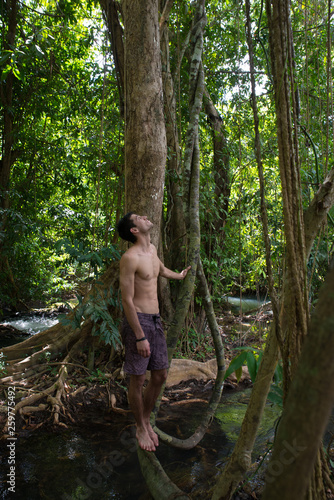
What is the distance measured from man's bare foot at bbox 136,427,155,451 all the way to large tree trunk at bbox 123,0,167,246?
175 centimetres

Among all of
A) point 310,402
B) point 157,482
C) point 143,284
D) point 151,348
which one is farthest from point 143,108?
point 310,402

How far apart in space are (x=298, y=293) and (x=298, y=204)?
1.06 ft

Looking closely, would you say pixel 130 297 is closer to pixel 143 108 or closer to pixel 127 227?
pixel 127 227

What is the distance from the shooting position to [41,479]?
244 cm

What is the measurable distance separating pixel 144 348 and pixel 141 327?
152 millimetres

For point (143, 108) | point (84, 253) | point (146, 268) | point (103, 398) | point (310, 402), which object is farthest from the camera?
point (103, 398)

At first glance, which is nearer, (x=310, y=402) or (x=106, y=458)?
(x=310, y=402)

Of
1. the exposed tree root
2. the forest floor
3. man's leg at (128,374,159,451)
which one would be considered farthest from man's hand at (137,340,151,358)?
the forest floor

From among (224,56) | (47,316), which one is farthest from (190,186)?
(47,316)

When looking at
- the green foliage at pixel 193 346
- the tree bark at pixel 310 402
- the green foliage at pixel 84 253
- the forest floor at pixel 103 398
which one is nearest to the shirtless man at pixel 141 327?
the green foliage at pixel 84 253

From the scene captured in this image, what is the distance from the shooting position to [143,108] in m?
3.23

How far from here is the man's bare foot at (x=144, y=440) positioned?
2.37 m

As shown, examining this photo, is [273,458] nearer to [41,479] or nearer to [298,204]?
[298,204]

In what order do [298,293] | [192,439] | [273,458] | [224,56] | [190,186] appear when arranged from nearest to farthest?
[273,458] → [298,293] → [192,439] → [190,186] → [224,56]
